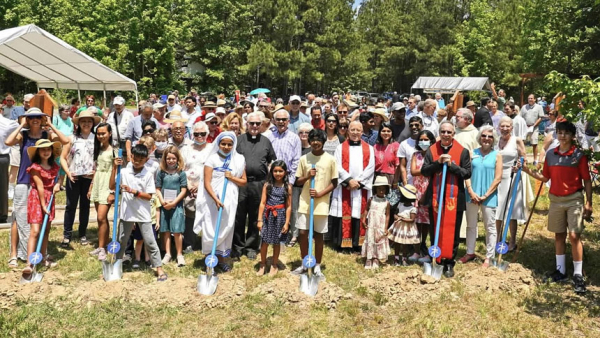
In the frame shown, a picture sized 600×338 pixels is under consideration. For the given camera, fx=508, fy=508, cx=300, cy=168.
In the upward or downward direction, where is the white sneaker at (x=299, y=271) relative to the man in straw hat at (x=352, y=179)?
downward

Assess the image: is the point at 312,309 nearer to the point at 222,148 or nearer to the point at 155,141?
the point at 222,148

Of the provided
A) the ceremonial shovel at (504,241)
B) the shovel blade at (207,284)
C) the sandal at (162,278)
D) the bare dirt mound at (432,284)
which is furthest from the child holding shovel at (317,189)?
the ceremonial shovel at (504,241)

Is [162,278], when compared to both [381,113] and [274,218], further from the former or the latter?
[381,113]

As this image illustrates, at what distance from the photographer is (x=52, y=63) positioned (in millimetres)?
13367

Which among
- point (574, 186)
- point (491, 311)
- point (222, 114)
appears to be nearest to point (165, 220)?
point (222, 114)

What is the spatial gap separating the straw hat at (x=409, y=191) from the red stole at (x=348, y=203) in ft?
1.93

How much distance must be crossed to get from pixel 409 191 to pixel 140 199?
3.53 metres

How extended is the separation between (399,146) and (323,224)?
5.90 feet

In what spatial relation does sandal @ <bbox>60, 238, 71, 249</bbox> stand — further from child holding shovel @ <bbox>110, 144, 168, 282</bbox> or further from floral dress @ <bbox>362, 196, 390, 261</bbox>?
floral dress @ <bbox>362, 196, 390, 261</bbox>

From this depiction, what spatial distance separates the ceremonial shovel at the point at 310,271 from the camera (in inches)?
234

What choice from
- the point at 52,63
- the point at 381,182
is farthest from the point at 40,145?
the point at 52,63

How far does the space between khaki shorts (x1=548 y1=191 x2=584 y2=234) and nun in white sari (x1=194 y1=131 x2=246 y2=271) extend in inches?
157

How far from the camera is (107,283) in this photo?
5961mm

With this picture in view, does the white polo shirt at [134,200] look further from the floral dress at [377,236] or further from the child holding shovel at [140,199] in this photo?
the floral dress at [377,236]
